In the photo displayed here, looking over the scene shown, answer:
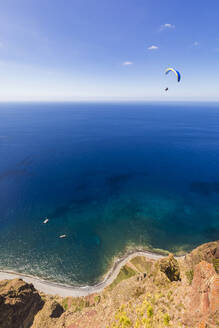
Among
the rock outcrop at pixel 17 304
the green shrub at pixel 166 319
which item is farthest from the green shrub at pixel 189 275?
the rock outcrop at pixel 17 304

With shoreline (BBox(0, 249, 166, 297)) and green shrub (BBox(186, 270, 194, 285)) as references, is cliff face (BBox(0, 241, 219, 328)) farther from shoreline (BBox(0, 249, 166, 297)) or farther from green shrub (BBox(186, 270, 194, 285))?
shoreline (BBox(0, 249, 166, 297))

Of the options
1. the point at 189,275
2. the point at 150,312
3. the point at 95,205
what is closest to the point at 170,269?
the point at 189,275

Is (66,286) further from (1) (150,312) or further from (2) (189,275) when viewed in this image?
(2) (189,275)

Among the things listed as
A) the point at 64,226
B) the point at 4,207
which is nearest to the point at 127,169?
the point at 64,226

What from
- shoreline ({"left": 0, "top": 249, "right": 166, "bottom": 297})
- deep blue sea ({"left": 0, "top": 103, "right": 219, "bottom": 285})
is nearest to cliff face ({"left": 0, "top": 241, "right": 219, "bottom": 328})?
shoreline ({"left": 0, "top": 249, "right": 166, "bottom": 297})

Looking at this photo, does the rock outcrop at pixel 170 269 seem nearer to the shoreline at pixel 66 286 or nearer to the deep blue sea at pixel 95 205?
the shoreline at pixel 66 286

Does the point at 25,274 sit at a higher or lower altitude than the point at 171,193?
Answer: lower

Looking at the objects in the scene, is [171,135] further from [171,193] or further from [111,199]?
[111,199]
